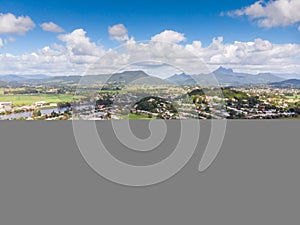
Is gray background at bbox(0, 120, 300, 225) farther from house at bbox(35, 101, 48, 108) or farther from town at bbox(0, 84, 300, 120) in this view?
house at bbox(35, 101, 48, 108)

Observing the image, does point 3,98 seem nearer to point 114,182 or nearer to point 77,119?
point 77,119

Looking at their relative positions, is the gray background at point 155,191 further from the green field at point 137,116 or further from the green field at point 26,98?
the green field at point 26,98

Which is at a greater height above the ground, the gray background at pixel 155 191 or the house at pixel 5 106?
the house at pixel 5 106

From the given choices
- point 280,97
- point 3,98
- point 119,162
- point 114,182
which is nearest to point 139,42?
point 119,162

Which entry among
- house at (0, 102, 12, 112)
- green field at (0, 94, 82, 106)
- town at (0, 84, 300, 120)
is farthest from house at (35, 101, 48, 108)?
town at (0, 84, 300, 120)

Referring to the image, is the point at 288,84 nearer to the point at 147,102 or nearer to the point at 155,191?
the point at 147,102

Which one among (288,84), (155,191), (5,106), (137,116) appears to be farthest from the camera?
(288,84)

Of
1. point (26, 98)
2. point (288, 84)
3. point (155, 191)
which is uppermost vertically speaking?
point (288, 84)

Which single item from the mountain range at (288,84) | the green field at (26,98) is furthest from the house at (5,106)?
the mountain range at (288,84)

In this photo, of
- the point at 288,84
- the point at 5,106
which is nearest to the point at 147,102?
the point at 5,106
